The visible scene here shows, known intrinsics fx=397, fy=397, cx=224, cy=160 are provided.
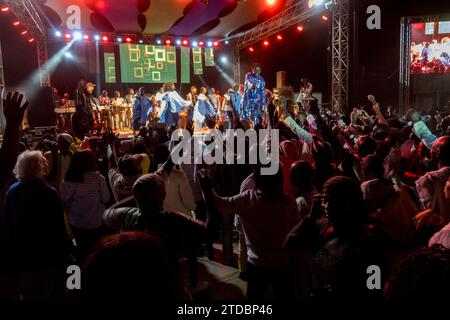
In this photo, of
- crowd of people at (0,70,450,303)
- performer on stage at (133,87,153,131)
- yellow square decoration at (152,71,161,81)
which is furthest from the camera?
yellow square decoration at (152,71,161,81)

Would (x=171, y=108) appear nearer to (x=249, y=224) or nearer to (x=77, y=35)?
(x=77, y=35)

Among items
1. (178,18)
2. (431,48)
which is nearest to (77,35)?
(178,18)

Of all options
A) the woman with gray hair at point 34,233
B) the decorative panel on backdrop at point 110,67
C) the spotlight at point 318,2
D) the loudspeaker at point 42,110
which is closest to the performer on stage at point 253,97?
the spotlight at point 318,2

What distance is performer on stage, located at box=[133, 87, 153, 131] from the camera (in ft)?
45.3

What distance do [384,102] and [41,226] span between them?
15.2 m

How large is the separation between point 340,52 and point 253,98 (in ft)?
9.74

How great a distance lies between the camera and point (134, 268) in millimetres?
1034

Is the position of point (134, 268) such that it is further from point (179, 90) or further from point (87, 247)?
point (179, 90)

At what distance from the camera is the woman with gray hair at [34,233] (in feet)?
8.50

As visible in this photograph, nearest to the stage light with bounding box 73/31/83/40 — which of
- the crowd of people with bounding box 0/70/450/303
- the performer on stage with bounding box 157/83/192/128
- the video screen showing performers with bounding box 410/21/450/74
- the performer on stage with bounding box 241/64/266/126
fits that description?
the performer on stage with bounding box 157/83/192/128

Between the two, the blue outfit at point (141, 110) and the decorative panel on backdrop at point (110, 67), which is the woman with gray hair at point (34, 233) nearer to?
the blue outfit at point (141, 110)

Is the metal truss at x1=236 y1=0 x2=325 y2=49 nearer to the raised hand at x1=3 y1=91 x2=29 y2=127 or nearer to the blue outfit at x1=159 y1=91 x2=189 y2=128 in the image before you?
the blue outfit at x1=159 y1=91 x2=189 y2=128

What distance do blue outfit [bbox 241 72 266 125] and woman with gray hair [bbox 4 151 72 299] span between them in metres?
10.3

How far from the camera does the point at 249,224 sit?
8.57 feet
